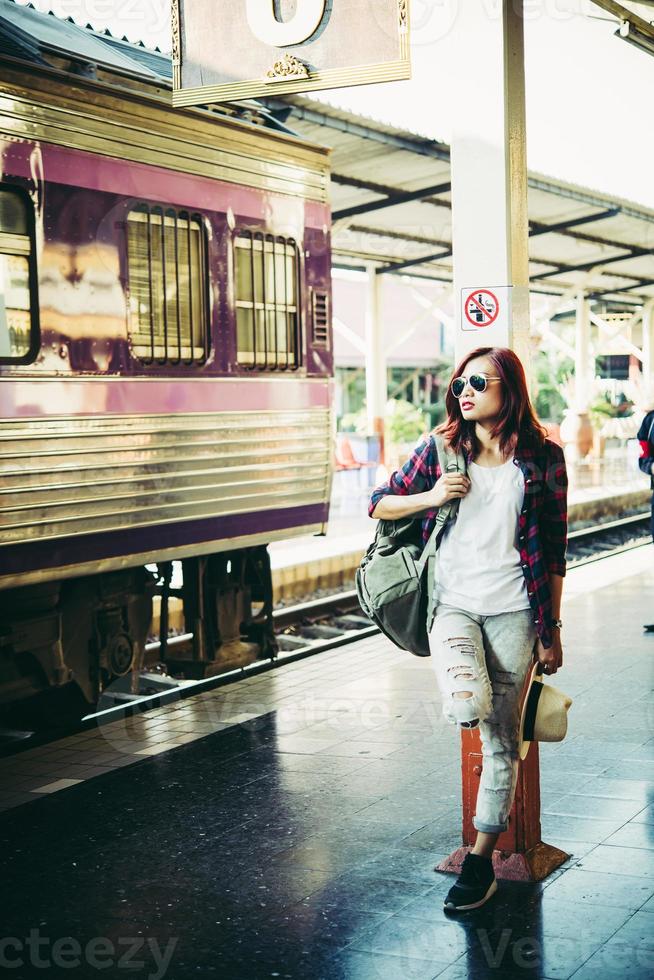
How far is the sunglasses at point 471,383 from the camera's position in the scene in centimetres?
432

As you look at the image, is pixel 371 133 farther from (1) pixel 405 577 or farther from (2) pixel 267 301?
(1) pixel 405 577

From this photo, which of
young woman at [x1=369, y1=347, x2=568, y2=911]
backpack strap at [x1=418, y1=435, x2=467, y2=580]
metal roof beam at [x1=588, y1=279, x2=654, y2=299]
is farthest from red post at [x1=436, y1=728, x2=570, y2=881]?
metal roof beam at [x1=588, y1=279, x2=654, y2=299]

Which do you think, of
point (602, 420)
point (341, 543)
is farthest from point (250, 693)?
point (602, 420)

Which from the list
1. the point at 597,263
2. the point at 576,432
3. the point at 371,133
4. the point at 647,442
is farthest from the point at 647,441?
the point at 576,432

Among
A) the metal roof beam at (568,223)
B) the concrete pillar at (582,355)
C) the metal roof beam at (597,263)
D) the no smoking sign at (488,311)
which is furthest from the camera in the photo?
the concrete pillar at (582,355)

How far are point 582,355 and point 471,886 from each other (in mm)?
27014

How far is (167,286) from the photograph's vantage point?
7543 mm

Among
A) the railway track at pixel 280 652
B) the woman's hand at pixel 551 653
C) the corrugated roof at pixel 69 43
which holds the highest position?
the corrugated roof at pixel 69 43

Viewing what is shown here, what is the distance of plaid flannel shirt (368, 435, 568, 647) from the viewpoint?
13.9 ft

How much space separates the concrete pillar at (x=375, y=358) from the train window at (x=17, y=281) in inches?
595

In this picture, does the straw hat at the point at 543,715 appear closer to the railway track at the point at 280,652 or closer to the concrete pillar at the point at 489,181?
the concrete pillar at the point at 489,181

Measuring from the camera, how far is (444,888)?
14.8 feet

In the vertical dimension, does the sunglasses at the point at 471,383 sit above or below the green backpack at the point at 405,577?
above

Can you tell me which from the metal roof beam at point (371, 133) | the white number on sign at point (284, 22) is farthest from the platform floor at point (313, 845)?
the metal roof beam at point (371, 133)
